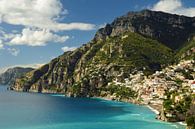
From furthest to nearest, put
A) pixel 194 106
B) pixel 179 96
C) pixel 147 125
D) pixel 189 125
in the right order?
pixel 179 96
pixel 147 125
pixel 194 106
pixel 189 125

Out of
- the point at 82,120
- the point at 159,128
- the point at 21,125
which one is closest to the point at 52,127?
the point at 21,125

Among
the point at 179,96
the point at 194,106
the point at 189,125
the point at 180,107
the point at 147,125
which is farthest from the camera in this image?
the point at 179,96

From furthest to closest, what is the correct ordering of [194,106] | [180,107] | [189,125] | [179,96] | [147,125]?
[179,96]
[180,107]
[147,125]
[194,106]
[189,125]

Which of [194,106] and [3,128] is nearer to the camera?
[194,106]

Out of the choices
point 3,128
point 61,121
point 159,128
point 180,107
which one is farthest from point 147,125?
point 3,128

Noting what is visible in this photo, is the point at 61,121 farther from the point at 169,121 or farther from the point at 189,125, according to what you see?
the point at 189,125

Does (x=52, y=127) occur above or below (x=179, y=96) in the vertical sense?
below

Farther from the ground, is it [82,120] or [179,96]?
[179,96]

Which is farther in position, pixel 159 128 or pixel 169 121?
pixel 169 121

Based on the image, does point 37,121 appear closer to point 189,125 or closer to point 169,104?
point 169,104
